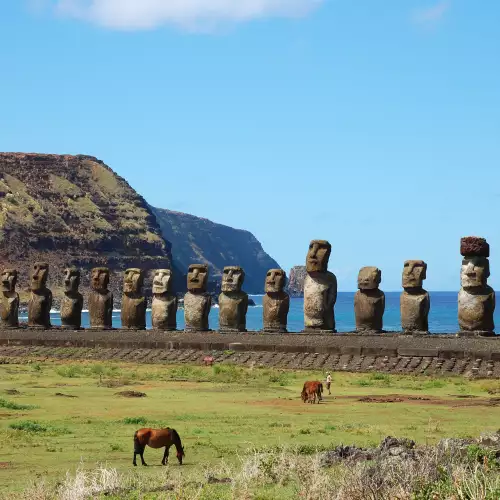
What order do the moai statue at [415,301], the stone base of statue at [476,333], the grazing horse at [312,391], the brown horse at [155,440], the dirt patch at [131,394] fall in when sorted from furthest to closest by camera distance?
1. the moai statue at [415,301]
2. the stone base of statue at [476,333]
3. the dirt patch at [131,394]
4. the grazing horse at [312,391]
5. the brown horse at [155,440]

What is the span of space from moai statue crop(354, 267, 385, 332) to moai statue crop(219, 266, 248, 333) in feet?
11.7

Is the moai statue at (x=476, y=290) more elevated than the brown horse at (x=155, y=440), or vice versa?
the moai statue at (x=476, y=290)

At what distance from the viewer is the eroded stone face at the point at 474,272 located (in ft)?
90.1

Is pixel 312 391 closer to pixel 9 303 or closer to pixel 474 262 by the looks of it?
pixel 474 262

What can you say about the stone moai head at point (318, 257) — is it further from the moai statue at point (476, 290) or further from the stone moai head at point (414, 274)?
the moai statue at point (476, 290)

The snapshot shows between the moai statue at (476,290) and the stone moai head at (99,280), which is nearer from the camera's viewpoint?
the moai statue at (476,290)

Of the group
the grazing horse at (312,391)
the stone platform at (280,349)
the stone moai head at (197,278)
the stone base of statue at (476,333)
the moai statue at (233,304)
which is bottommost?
the grazing horse at (312,391)

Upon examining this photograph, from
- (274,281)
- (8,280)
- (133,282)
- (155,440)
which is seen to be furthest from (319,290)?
(155,440)

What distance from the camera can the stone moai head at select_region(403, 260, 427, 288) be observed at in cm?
2859

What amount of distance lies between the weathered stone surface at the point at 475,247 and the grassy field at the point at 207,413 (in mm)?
4178

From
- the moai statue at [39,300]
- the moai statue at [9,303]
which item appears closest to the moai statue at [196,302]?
the moai statue at [39,300]

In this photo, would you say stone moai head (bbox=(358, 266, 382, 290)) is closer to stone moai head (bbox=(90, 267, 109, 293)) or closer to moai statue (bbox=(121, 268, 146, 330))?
moai statue (bbox=(121, 268, 146, 330))

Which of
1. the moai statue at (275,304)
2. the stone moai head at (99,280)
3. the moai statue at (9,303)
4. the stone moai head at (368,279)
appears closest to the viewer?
the stone moai head at (368,279)

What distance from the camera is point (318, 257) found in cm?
3027
